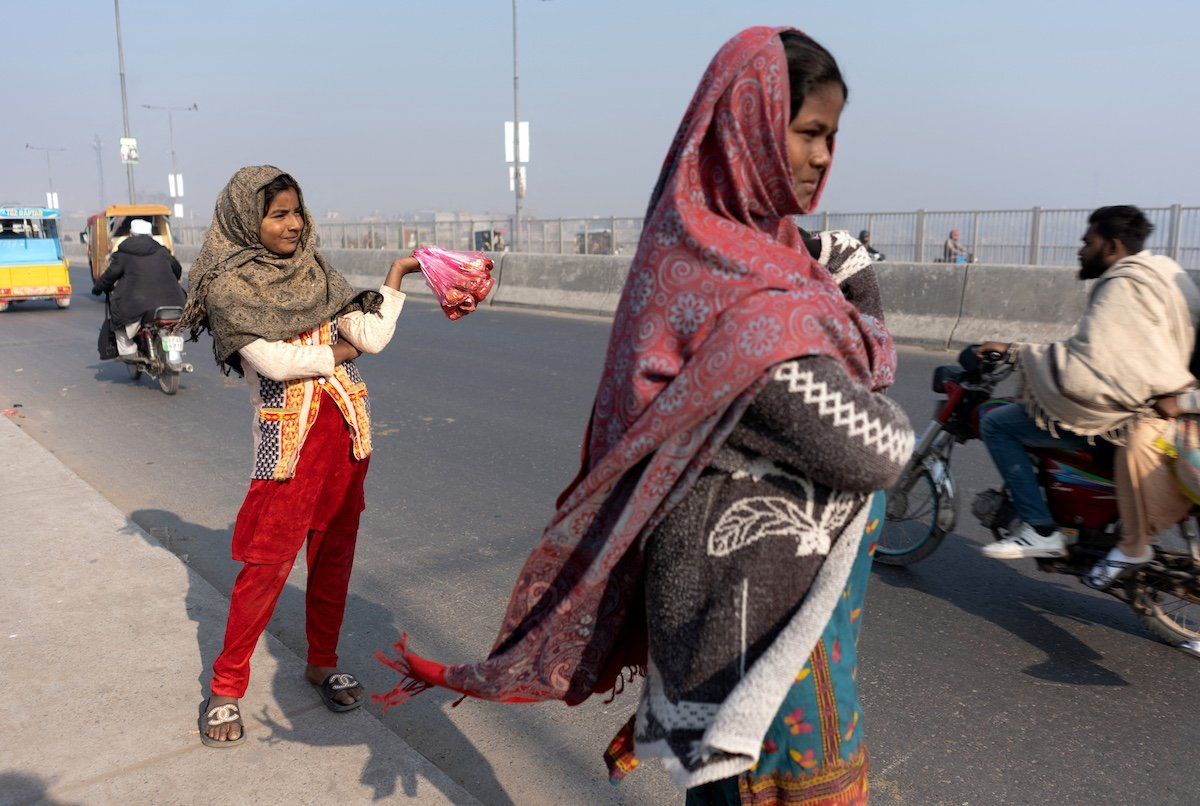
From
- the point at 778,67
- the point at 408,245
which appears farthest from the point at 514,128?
the point at 778,67

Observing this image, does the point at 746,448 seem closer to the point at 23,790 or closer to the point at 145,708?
the point at 23,790

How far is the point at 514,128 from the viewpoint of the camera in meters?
28.0

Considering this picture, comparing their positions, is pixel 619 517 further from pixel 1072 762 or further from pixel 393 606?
pixel 393 606

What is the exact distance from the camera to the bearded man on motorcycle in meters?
3.66

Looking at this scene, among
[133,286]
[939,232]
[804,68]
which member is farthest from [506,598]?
[939,232]

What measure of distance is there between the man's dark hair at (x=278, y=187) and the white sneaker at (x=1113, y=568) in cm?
324

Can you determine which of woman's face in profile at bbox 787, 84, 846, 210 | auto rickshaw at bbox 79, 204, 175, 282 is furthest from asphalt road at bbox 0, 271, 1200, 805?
auto rickshaw at bbox 79, 204, 175, 282

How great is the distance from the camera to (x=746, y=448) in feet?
5.07

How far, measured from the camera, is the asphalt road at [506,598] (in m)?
3.01

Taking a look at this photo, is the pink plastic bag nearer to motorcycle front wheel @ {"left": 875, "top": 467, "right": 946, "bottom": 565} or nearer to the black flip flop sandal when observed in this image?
Answer: the black flip flop sandal

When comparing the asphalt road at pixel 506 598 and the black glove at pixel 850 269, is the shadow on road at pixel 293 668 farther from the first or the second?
the black glove at pixel 850 269

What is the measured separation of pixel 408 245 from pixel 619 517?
27195mm

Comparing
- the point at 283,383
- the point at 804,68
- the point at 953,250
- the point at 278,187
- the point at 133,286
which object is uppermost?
the point at 804,68

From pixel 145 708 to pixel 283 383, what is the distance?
1.23 m
